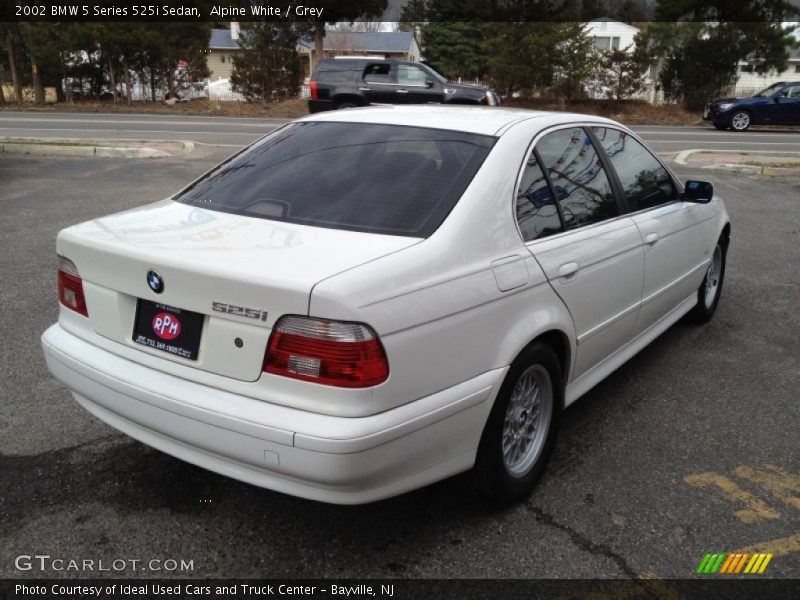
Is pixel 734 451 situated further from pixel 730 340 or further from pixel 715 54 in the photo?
pixel 715 54

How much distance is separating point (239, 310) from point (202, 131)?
62.5ft

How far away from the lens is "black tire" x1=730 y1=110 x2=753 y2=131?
23.7m

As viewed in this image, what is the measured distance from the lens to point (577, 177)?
3.56m

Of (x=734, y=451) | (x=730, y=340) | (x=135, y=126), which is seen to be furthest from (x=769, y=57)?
(x=734, y=451)

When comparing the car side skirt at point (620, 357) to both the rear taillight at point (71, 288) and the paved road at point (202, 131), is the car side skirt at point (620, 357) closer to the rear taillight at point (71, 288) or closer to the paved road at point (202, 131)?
the rear taillight at point (71, 288)

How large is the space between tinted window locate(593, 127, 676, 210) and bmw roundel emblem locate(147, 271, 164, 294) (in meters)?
2.49

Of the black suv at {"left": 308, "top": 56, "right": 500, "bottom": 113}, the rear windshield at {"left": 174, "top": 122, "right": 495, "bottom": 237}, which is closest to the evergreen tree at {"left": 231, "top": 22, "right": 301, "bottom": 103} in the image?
the black suv at {"left": 308, "top": 56, "right": 500, "bottom": 113}

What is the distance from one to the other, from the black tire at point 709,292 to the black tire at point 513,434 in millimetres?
2501

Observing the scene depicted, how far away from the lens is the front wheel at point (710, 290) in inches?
208

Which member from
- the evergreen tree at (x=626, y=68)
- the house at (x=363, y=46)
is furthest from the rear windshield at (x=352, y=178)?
the house at (x=363, y=46)

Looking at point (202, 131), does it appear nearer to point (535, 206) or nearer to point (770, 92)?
point (535, 206)

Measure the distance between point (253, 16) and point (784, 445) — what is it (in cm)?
3192

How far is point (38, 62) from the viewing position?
97.9 feet

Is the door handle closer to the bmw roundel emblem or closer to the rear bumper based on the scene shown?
the rear bumper
